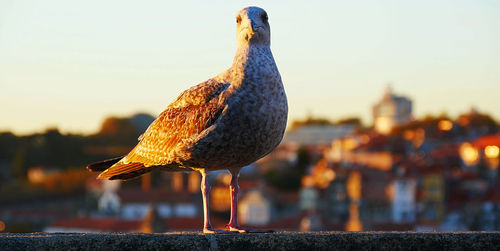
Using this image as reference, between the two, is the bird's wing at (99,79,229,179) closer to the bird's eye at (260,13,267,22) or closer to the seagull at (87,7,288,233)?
the seagull at (87,7,288,233)

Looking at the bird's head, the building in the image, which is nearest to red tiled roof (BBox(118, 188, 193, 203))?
the building

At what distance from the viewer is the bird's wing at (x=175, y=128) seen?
5.16 meters

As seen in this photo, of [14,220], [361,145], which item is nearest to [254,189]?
[14,220]

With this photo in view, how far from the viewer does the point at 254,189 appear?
97875 mm

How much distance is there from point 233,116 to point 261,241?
2.55 ft

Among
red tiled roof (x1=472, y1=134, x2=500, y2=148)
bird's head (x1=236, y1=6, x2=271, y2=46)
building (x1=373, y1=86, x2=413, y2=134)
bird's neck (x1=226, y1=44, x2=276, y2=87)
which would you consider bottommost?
bird's neck (x1=226, y1=44, x2=276, y2=87)

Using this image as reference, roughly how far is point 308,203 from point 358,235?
307 feet

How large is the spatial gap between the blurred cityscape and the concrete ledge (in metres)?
64.0

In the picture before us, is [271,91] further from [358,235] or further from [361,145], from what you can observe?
[361,145]

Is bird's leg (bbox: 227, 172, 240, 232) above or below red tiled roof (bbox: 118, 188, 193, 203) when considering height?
below

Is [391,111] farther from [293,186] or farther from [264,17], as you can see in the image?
[264,17]

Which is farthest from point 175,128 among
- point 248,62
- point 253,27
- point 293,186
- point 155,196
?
point 293,186

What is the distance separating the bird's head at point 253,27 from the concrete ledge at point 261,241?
42.2 inches

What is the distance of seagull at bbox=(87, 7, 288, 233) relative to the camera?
5.00 m
